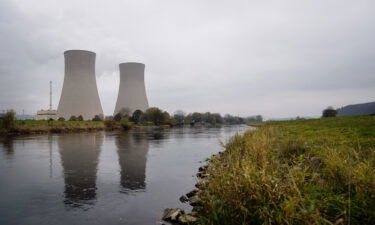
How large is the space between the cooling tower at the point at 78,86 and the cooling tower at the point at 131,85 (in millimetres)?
6032

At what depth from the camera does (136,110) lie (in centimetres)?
5356

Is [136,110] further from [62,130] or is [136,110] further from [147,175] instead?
[147,175]

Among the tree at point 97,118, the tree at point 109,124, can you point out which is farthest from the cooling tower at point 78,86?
the tree at point 109,124

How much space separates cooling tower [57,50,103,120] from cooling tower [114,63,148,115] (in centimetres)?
603

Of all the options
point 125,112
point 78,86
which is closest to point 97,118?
point 125,112

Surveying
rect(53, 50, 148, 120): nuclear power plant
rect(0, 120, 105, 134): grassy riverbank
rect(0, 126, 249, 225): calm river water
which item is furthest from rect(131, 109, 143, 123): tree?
rect(0, 126, 249, 225): calm river water

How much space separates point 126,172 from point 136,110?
47.4m

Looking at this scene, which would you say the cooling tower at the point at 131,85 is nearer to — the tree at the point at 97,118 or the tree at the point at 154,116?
the tree at the point at 154,116

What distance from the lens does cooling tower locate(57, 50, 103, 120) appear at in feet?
137

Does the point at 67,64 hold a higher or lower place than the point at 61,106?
higher

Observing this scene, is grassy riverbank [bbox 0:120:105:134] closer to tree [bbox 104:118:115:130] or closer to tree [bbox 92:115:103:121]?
tree [bbox 104:118:115:130]

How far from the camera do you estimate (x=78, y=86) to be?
140ft

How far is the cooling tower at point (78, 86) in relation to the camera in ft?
137

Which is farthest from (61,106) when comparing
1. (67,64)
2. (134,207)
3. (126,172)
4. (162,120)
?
(134,207)
